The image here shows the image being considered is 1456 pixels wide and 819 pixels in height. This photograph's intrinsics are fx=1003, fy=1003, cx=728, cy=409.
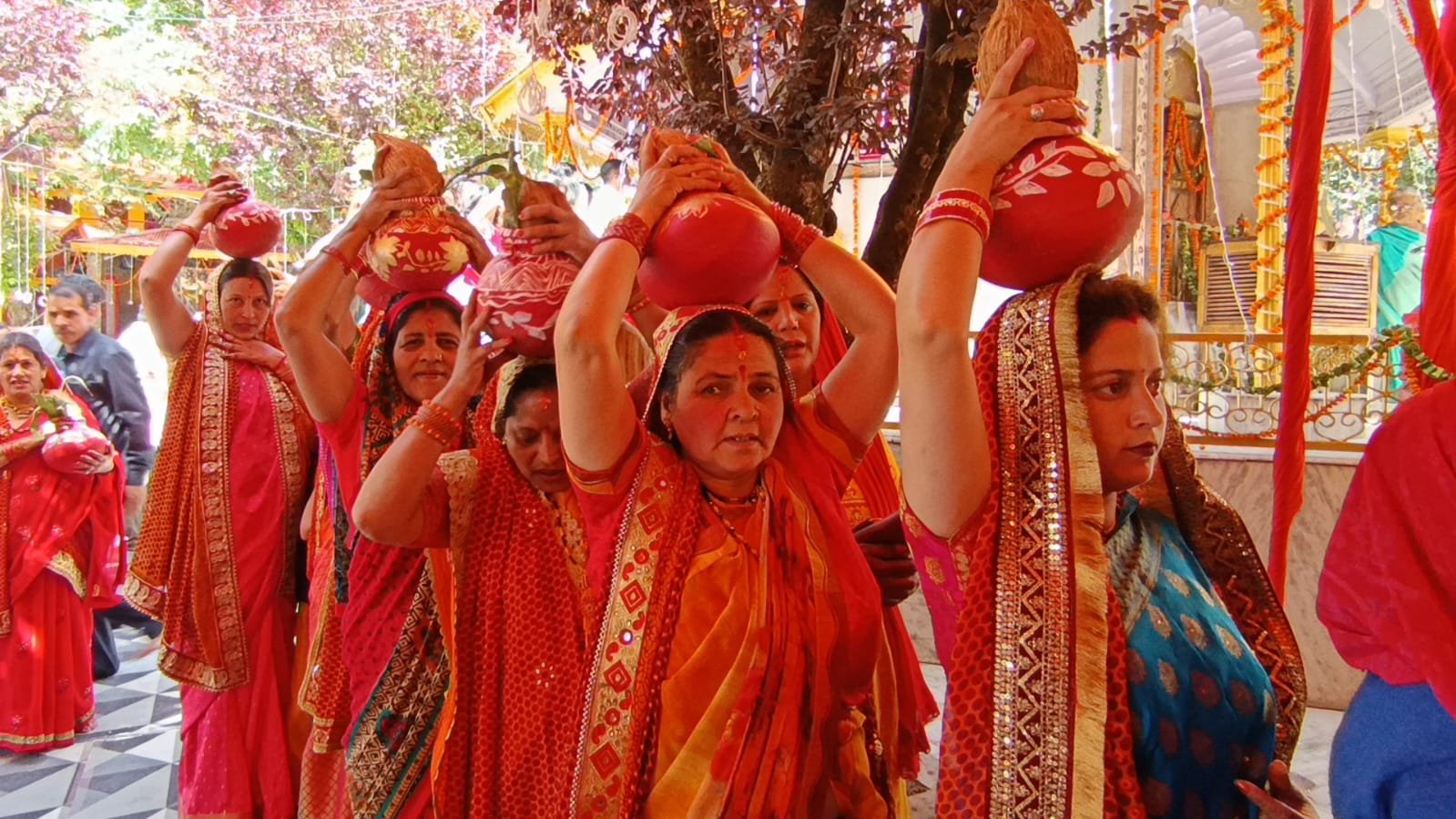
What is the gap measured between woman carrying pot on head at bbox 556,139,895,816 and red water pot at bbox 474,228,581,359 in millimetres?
286

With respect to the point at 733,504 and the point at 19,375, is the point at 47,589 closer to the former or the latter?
the point at 19,375

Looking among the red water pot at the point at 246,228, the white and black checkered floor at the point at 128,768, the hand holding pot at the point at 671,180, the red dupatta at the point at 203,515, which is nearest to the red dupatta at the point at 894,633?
the hand holding pot at the point at 671,180

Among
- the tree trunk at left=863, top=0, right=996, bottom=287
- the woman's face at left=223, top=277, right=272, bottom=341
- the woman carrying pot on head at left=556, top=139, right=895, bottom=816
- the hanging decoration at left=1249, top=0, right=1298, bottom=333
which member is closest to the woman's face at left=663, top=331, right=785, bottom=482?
the woman carrying pot on head at left=556, top=139, right=895, bottom=816

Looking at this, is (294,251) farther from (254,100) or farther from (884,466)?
(884,466)

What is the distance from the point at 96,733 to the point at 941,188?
16.7 feet

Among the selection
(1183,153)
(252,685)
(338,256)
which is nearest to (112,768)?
(252,685)

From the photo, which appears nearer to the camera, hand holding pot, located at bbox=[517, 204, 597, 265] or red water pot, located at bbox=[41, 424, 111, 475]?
hand holding pot, located at bbox=[517, 204, 597, 265]

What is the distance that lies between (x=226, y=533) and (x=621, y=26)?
2.34 meters

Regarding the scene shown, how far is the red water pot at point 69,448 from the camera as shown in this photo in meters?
4.68

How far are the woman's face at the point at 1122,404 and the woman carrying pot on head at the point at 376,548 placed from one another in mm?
1417

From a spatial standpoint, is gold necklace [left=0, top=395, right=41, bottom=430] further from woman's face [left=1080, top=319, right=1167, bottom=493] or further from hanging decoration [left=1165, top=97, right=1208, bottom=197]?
hanging decoration [left=1165, top=97, right=1208, bottom=197]

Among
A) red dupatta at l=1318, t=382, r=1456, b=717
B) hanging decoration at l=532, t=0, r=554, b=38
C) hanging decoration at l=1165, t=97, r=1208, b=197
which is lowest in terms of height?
red dupatta at l=1318, t=382, r=1456, b=717

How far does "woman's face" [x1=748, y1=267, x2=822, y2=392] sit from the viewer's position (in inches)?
88.6

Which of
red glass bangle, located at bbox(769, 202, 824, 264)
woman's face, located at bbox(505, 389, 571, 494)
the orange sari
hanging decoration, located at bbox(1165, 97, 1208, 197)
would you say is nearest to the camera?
the orange sari
